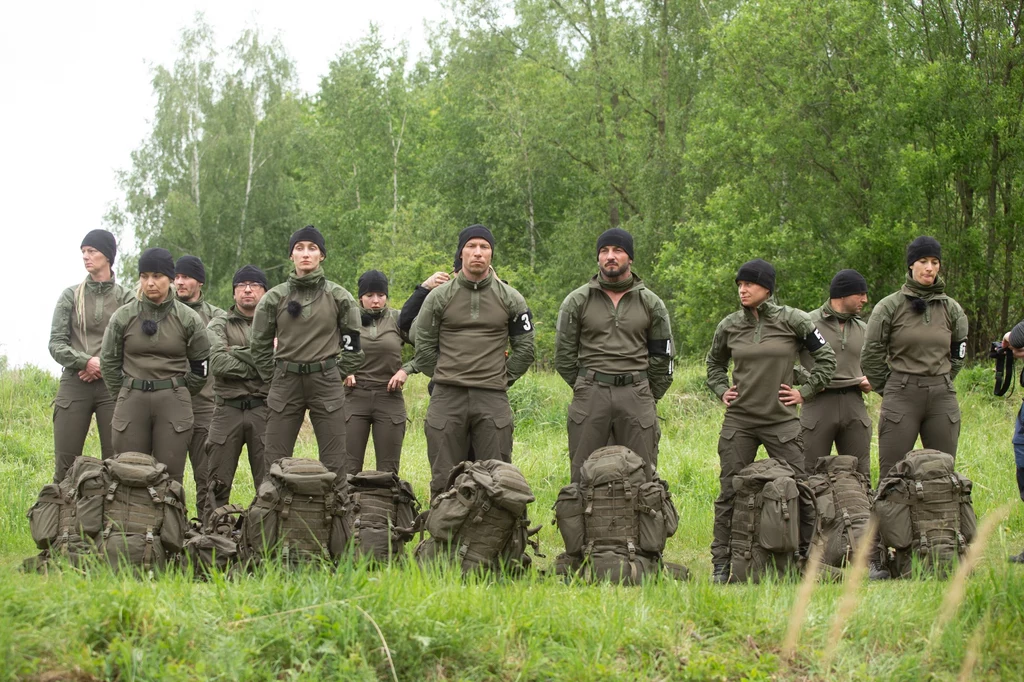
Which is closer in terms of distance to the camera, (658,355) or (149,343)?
(149,343)

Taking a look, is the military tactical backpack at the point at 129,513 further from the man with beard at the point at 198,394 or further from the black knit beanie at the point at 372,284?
the black knit beanie at the point at 372,284

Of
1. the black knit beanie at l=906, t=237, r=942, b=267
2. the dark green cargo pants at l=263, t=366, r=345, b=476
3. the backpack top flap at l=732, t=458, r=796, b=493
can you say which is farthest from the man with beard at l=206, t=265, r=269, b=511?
the black knit beanie at l=906, t=237, r=942, b=267

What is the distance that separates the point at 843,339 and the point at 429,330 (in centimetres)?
367

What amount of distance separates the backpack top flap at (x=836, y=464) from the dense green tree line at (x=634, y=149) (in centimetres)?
1280

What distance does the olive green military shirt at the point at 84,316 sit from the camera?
812cm

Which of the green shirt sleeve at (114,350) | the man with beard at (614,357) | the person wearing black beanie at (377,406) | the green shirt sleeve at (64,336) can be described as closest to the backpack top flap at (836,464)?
the man with beard at (614,357)

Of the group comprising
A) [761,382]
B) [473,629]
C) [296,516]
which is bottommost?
[473,629]

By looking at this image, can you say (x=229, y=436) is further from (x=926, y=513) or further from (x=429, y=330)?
(x=926, y=513)

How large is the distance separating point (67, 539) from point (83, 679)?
2.18 meters

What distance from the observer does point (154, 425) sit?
294 inches

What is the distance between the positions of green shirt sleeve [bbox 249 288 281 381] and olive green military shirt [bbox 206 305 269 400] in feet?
1.57

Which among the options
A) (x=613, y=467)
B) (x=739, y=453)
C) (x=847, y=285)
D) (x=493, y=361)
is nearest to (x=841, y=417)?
(x=847, y=285)

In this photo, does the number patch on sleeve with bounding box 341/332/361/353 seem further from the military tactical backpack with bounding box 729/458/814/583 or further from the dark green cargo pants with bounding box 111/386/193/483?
the military tactical backpack with bounding box 729/458/814/583

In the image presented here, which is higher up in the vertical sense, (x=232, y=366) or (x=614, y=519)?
(x=232, y=366)
